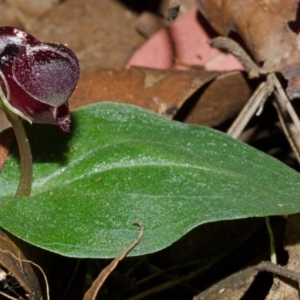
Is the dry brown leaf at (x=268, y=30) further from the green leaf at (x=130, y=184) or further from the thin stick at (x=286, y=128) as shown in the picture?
the green leaf at (x=130, y=184)

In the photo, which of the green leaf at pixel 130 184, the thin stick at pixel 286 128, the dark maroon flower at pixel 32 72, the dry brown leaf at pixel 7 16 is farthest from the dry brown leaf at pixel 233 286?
the dry brown leaf at pixel 7 16

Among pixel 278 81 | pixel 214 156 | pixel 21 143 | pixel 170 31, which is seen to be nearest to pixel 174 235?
pixel 214 156

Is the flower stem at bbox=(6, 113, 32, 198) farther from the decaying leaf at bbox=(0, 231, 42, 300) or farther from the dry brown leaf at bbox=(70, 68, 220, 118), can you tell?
the dry brown leaf at bbox=(70, 68, 220, 118)

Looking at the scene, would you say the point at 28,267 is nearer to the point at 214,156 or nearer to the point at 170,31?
the point at 214,156

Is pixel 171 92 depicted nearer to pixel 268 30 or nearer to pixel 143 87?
pixel 143 87

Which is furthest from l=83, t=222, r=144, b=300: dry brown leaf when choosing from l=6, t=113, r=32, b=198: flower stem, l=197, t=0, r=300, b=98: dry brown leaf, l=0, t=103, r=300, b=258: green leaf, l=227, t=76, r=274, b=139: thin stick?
l=197, t=0, r=300, b=98: dry brown leaf

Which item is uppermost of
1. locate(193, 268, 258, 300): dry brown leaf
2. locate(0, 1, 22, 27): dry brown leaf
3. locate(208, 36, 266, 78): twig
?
locate(208, 36, 266, 78): twig
